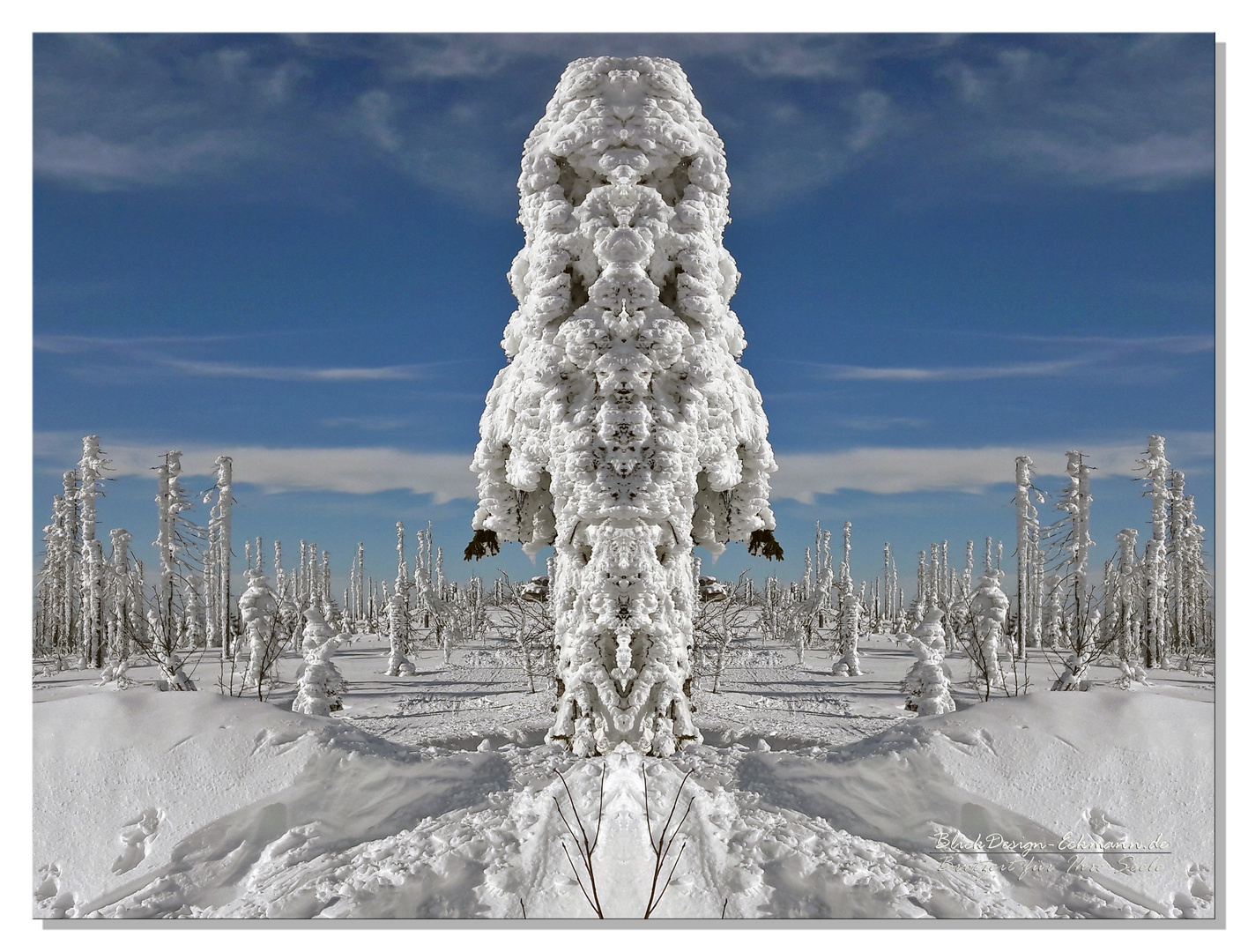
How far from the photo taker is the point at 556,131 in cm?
540

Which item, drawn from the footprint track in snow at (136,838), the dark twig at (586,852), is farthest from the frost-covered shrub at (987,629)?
the footprint track in snow at (136,838)

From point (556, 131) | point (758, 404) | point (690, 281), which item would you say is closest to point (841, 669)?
point (758, 404)

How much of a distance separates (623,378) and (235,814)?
356 centimetres

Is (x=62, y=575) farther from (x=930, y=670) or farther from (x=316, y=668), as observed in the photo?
(x=930, y=670)

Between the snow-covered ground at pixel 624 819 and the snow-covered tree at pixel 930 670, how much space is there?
8.95ft

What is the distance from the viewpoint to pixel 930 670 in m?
7.98

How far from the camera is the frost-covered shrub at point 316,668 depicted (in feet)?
28.6

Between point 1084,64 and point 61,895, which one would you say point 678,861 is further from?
point 1084,64

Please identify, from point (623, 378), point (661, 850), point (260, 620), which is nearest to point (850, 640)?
point (260, 620)

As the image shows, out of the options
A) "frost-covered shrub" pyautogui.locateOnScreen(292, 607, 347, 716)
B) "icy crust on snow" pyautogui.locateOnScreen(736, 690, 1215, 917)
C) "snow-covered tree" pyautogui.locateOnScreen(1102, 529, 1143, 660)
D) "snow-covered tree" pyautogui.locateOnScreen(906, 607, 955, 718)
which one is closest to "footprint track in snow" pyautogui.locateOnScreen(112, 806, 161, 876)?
"icy crust on snow" pyautogui.locateOnScreen(736, 690, 1215, 917)

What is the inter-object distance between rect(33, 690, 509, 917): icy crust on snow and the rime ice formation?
1.13 metres

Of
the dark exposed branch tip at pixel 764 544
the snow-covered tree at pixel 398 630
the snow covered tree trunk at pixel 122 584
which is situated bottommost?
the snow-covered tree at pixel 398 630

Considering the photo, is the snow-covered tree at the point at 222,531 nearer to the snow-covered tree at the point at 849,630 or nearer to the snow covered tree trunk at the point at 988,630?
the snow covered tree trunk at the point at 988,630

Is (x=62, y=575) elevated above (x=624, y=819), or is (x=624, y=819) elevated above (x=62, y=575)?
(x=62, y=575)
